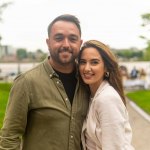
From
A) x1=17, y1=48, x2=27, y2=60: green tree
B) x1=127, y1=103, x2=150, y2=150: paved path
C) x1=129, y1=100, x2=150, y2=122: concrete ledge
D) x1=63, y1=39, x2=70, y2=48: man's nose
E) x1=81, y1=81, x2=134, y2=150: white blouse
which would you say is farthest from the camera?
x1=17, y1=48, x2=27, y2=60: green tree

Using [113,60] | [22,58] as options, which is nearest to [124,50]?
[22,58]

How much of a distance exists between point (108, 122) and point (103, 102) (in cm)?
14

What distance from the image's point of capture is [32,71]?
278 centimetres

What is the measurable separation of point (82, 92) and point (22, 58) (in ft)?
218

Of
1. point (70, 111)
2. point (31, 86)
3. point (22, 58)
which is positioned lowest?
point (22, 58)

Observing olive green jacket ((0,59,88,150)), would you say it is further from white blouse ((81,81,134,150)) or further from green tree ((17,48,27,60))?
green tree ((17,48,27,60))

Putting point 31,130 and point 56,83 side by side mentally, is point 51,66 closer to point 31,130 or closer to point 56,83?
point 56,83

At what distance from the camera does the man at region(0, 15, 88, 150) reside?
2.69m

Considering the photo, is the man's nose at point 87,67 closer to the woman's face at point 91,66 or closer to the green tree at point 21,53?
the woman's face at point 91,66

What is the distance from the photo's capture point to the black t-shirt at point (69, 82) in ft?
9.34

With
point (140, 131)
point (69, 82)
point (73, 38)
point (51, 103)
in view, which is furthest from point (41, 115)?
point (140, 131)

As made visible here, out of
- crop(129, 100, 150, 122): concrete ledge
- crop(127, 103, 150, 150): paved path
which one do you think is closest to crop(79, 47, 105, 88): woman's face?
crop(127, 103, 150, 150): paved path

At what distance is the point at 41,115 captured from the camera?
269cm

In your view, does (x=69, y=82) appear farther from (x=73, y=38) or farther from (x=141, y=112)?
(x=141, y=112)
